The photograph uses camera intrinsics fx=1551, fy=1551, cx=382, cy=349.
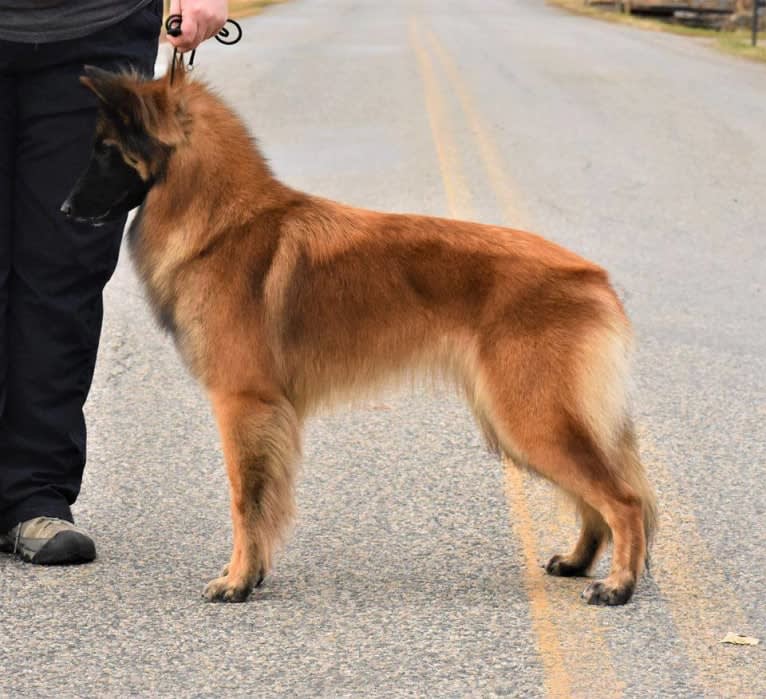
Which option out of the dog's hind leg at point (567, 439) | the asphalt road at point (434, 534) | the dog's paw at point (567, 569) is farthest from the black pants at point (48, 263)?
the dog's paw at point (567, 569)

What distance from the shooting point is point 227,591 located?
14.7ft

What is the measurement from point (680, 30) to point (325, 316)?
31991 mm

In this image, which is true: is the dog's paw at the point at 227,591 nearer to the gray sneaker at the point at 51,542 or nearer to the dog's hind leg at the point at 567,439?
the gray sneaker at the point at 51,542

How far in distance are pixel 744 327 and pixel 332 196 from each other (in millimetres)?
4226

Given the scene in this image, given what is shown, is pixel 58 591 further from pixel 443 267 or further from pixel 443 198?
pixel 443 198

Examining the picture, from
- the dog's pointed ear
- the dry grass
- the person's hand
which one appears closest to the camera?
the dog's pointed ear

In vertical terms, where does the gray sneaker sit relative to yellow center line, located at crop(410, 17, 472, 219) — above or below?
above

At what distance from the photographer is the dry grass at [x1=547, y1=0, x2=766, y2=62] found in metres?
28.5

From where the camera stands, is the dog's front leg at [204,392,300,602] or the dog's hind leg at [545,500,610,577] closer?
the dog's front leg at [204,392,300,602]

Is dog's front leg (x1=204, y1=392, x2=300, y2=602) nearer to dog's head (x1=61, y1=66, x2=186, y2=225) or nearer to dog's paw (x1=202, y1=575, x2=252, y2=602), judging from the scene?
dog's paw (x1=202, y1=575, x2=252, y2=602)

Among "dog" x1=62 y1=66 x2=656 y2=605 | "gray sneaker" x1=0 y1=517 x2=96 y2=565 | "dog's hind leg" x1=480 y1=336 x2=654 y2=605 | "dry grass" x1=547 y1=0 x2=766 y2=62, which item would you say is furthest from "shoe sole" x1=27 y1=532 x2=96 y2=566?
"dry grass" x1=547 y1=0 x2=766 y2=62

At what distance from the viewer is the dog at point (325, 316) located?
4469 mm

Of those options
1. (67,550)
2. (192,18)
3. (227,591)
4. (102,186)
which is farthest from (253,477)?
(192,18)

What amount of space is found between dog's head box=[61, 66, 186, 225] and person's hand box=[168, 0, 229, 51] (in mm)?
230
